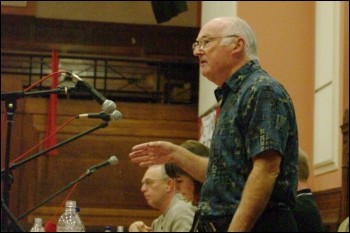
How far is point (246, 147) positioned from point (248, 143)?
21 mm

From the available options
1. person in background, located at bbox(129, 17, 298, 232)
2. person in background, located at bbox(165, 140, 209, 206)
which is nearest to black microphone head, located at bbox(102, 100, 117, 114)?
person in background, located at bbox(129, 17, 298, 232)

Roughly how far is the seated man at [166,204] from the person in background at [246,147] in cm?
154

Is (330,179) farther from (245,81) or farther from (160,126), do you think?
(245,81)

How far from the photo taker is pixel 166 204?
170 inches

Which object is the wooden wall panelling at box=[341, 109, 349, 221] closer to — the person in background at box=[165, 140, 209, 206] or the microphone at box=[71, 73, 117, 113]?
the person in background at box=[165, 140, 209, 206]

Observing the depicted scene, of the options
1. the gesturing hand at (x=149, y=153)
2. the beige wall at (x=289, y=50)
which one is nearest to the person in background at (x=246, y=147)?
the gesturing hand at (x=149, y=153)

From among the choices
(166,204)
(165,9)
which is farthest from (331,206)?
(165,9)

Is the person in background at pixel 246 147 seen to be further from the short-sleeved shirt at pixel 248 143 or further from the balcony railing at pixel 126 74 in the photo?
the balcony railing at pixel 126 74

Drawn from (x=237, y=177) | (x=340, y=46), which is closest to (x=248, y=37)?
(x=237, y=177)

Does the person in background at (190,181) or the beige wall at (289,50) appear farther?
the beige wall at (289,50)

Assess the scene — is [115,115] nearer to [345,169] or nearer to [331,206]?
[345,169]

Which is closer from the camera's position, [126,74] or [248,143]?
[248,143]

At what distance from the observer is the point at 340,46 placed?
18.5 feet

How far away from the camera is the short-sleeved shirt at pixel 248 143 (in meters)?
2.24
